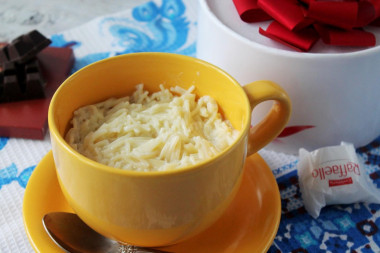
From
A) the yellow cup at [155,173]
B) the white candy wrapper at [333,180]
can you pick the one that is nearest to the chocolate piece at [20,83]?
the yellow cup at [155,173]

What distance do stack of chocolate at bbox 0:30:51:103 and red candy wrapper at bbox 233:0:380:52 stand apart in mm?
435

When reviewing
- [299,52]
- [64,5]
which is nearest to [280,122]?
[299,52]

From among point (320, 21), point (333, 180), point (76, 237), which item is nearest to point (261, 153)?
point (333, 180)

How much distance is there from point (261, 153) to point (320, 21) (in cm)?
25

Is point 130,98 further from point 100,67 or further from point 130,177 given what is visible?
point 130,177

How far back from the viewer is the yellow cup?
50 centimetres

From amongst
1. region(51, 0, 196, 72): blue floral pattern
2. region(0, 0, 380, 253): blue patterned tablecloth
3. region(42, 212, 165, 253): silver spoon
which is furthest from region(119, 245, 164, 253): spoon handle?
region(51, 0, 196, 72): blue floral pattern

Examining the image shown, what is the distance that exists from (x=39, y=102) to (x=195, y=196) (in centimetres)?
47

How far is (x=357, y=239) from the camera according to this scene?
2.27 feet

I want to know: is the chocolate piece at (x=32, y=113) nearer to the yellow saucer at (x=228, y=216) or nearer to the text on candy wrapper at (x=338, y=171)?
the yellow saucer at (x=228, y=216)

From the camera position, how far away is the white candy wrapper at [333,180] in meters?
0.71

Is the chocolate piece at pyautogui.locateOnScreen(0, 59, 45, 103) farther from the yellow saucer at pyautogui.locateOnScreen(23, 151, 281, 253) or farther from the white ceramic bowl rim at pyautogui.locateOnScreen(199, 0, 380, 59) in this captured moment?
the white ceramic bowl rim at pyautogui.locateOnScreen(199, 0, 380, 59)

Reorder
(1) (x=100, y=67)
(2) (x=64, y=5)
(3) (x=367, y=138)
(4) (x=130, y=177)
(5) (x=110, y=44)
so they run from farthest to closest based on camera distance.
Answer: (2) (x=64, y=5), (5) (x=110, y=44), (3) (x=367, y=138), (1) (x=100, y=67), (4) (x=130, y=177)

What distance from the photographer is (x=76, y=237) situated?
0.60 meters
